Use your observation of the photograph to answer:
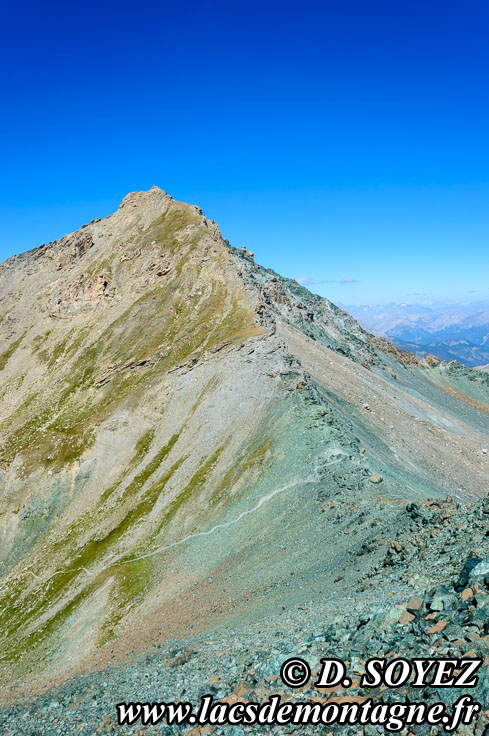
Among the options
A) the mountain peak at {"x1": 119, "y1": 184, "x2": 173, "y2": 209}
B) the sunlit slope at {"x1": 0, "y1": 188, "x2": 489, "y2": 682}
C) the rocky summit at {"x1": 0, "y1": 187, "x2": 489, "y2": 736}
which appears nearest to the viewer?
the rocky summit at {"x1": 0, "y1": 187, "x2": 489, "y2": 736}

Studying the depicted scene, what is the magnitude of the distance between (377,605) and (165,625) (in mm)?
23959

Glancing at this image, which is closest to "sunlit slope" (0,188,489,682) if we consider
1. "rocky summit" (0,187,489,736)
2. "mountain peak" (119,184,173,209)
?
"rocky summit" (0,187,489,736)

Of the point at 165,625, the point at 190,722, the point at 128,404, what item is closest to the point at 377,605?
the point at 190,722

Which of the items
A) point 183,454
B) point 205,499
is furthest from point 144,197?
point 205,499

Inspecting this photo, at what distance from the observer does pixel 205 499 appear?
54.8 metres

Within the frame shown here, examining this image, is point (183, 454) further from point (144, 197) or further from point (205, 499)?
point (144, 197)

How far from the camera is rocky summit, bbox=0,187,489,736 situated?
21391 millimetres

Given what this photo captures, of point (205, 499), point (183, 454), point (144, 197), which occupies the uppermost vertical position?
point (144, 197)

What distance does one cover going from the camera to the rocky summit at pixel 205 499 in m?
21.4

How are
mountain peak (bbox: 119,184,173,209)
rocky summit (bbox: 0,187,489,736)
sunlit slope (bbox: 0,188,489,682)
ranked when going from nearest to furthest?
1. rocky summit (bbox: 0,187,489,736)
2. sunlit slope (bbox: 0,188,489,682)
3. mountain peak (bbox: 119,184,173,209)

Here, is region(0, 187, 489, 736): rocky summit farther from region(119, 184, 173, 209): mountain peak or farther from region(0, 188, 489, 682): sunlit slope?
region(119, 184, 173, 209): mountain peak

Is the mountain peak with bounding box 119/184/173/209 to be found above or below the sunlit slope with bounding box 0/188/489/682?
above

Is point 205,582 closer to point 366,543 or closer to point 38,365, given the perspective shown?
point 366,543

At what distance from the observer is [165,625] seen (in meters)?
38.1
